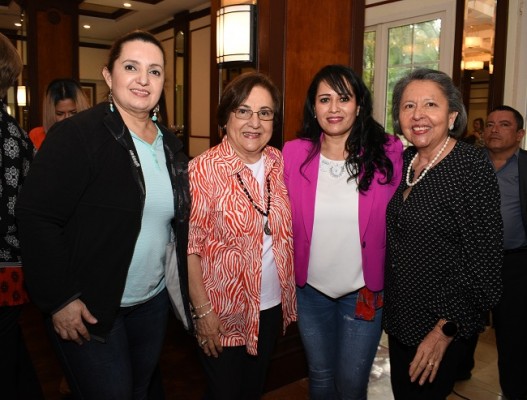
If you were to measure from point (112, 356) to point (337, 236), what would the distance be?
96cm

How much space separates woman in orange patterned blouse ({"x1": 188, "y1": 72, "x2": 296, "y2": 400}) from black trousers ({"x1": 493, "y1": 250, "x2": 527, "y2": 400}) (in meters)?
1.70

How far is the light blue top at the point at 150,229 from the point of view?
1523 millimetres

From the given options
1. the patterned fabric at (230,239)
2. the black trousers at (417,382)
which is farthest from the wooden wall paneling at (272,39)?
the black trousers at (417,382)

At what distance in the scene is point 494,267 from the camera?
1516mm

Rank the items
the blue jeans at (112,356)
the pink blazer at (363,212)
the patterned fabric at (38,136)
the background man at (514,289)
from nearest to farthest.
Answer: the blue jeans at (112,356) < the pink blazer at (363,212) < the background man at (514,289) < the patterned fabric at (38,136)

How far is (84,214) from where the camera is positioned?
1386 mm

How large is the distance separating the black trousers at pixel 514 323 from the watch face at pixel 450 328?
4.84 feet

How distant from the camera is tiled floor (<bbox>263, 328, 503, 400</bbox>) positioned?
109 inches

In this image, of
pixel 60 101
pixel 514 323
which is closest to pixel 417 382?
pixel 514 323

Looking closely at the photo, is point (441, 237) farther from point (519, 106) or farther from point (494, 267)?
point (519, 106)

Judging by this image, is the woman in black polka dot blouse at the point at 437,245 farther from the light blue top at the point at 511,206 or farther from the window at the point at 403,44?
the window at the point at 403,44

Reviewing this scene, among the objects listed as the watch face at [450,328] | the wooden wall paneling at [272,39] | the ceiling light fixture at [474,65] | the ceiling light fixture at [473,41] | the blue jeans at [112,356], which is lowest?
the blue jeans at [112,356]

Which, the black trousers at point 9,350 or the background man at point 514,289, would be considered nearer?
the black trousers at point 9,350

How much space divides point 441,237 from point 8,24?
36.9 feet
